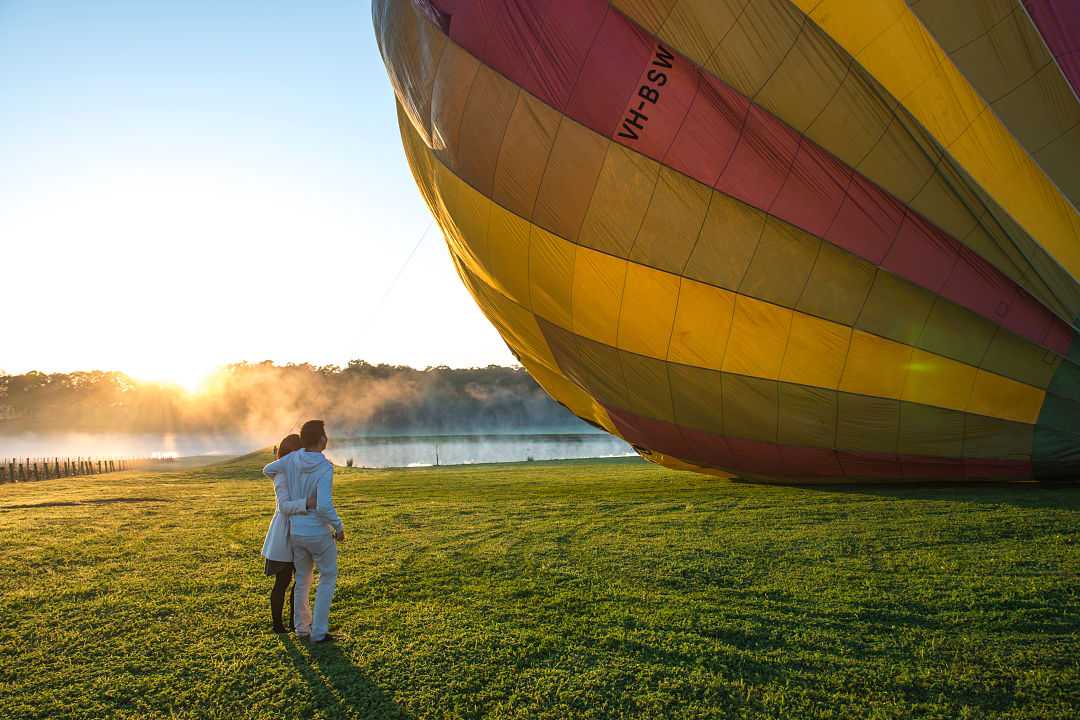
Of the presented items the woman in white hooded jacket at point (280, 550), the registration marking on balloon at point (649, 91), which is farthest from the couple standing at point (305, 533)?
the registration marking on balloon at point (649, 91)

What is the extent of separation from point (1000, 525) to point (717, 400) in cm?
292

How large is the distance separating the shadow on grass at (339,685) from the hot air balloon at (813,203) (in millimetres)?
4858

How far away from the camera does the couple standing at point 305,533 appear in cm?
443

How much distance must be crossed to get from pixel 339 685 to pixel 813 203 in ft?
19.2

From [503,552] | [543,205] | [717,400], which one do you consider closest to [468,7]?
[543,205]

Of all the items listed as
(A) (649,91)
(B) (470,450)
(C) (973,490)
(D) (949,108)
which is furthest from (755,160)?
(B) (470,450)

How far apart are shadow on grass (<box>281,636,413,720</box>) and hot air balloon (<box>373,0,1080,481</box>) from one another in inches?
191

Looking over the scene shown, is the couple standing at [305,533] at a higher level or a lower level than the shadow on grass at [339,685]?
higher

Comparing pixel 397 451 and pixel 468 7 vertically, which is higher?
pixel 468 7

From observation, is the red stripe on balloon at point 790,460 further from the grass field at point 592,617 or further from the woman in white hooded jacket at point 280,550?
the woman in white hooded jacket at point 280,550

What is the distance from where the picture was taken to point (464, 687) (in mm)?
3664

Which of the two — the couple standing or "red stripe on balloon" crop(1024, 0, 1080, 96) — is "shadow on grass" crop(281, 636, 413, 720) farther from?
"red stripe on balloon" crop(1024, 0, 1080, 96)

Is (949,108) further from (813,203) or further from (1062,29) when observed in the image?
(813,203)

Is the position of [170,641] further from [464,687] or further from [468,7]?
[468,7]
